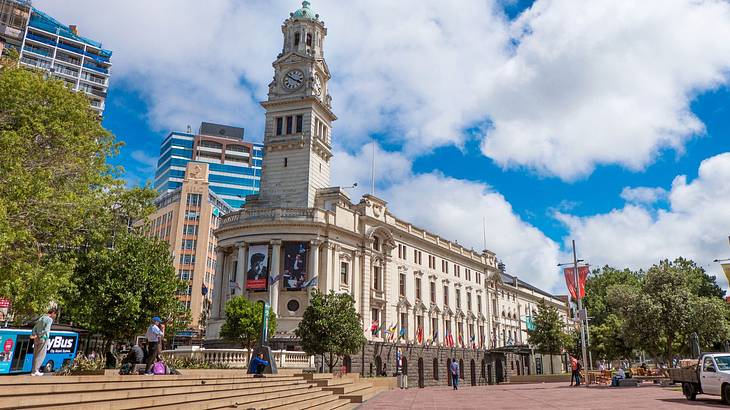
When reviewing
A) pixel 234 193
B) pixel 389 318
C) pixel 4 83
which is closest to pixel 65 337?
pixel 4 83

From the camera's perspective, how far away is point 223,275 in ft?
162

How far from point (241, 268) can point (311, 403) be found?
2943cm

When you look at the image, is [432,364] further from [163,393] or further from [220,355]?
[163,393]

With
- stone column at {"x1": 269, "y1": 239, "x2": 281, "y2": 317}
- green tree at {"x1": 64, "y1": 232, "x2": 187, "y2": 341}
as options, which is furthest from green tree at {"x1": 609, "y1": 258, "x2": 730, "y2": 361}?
green tree at {"x1": 64, "y1": 232, "x2": 187, "y2": 341}

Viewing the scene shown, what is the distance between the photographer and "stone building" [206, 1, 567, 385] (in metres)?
46.6

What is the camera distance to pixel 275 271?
150 feet

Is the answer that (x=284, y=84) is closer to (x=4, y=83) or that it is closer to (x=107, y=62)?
(x=4, y=83)

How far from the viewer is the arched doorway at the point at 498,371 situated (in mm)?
72250

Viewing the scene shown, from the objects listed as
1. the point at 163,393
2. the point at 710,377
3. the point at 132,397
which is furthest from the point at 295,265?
the point at 132,397

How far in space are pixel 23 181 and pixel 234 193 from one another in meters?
95.1

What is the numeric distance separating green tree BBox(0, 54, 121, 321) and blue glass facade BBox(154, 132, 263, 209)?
86.8 meters

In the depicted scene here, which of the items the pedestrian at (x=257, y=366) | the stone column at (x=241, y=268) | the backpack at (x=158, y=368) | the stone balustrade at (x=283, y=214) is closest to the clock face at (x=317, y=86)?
the stone balustrade at (x=283, y=214)

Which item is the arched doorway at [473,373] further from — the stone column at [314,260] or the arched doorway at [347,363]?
the stone column at [314,260]

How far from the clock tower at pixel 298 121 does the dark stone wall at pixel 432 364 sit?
51.4 feet
